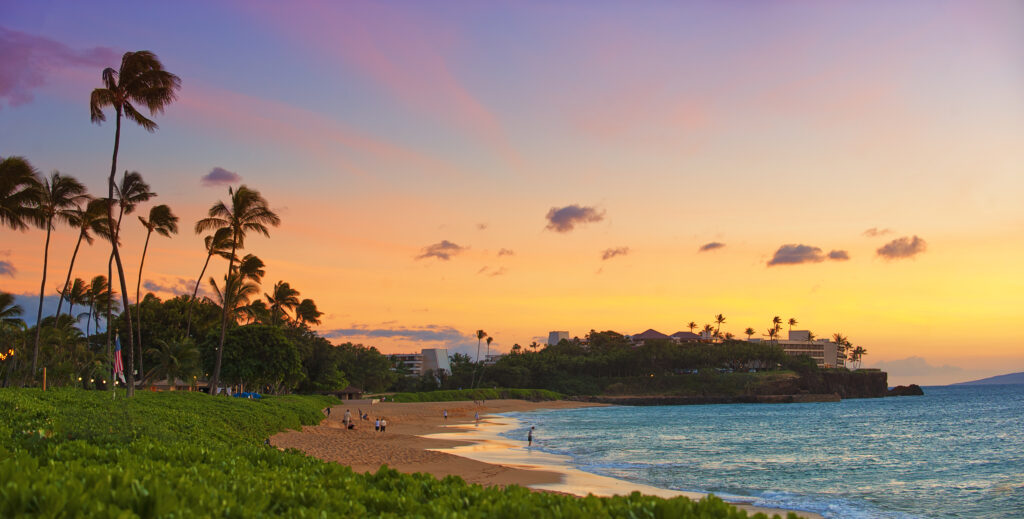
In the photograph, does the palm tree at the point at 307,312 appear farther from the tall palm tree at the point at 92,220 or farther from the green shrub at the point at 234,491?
the green shrub at the point at 234,491

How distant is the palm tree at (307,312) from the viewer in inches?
3947

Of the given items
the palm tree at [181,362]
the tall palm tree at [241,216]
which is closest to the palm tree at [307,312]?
the palm tree at [181,362]

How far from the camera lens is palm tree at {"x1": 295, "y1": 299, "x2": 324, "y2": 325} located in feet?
329

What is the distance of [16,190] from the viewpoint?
33031mm

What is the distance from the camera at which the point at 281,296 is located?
297 feet

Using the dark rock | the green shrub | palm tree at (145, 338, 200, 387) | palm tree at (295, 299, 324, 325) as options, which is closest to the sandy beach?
the green shrub

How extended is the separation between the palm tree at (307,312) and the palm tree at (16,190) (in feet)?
222

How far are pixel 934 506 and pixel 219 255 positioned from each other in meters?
44.4

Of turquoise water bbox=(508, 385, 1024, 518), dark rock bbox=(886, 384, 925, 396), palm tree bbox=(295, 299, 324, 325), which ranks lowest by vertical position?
dark rock bbox=(886, 384, 925, 396)

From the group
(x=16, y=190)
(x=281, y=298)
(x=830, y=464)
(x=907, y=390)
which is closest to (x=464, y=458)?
(x=830, y=464)

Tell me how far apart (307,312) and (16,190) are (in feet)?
224

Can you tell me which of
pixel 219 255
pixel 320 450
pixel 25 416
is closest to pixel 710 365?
pixel 219 255

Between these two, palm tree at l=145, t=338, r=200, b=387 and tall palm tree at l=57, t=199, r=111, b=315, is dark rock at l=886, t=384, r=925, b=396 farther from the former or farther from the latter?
tall palm tree at l=57, t=199, r=111, b=315

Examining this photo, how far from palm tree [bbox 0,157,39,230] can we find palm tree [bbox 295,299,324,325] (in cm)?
6757
